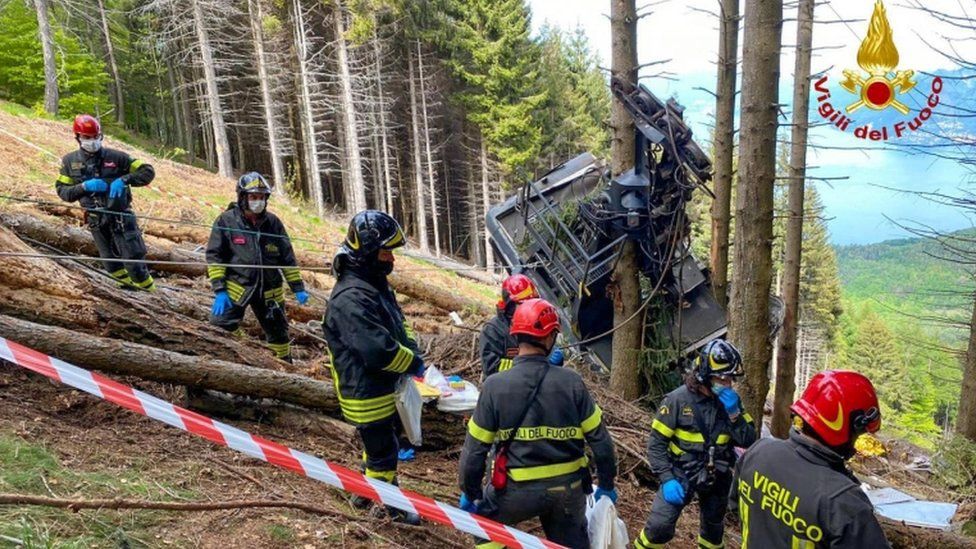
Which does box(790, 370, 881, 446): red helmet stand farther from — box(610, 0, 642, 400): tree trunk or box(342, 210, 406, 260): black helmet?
box(610, 0, 642, 400): tree trunk

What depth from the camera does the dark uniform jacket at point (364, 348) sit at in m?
3.35

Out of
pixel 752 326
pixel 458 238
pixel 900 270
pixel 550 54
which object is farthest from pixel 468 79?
pixel 900 270

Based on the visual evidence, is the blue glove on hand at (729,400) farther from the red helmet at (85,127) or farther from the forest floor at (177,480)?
the red helmet at (85,127)

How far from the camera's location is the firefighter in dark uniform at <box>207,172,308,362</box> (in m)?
5.23

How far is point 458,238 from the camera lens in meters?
39.0

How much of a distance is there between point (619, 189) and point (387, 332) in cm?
397

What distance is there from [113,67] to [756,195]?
36177 mm

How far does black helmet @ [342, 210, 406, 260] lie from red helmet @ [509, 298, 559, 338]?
33.9 inches

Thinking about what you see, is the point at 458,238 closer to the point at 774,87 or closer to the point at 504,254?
the point at 504,254

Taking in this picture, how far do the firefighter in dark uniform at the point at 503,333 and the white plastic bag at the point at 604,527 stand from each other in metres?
1.60

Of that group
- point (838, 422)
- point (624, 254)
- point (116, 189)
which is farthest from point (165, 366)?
point (624, 254)

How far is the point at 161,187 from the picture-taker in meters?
14.2

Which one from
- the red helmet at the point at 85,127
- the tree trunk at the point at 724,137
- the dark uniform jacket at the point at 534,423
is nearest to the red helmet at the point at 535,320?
the dark uniform jacket at the point at 534,423

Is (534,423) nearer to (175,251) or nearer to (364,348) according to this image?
(364,348)
